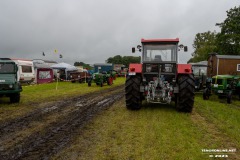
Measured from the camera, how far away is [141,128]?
666cm

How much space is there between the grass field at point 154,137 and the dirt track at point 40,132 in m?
0.34

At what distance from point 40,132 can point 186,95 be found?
17.0ft

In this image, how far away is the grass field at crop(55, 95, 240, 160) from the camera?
15.7 ft

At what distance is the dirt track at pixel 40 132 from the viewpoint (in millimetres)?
4875

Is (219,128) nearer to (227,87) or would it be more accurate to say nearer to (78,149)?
(78,149)

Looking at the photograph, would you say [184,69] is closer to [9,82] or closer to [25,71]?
[9,82]

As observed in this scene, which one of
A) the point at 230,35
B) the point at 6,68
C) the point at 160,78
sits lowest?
the point at 160,78

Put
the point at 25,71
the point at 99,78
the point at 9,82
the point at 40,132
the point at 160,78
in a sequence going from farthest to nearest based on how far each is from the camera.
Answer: the point at 25,71 < the point at 99,78 < the point at 9,82 < the point at 160,78 < the point at 40,132

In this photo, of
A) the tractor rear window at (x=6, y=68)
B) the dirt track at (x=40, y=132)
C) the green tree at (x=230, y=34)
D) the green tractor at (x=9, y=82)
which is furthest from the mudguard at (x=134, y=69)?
the green tree at (x=230, y=34)

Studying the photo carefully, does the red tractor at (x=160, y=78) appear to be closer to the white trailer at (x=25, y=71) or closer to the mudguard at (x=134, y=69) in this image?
the mudguard at (x=134, y=69)

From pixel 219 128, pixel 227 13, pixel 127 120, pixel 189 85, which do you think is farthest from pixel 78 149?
pixel 227 13

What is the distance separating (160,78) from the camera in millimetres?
9742

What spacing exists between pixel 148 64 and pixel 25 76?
18.6m

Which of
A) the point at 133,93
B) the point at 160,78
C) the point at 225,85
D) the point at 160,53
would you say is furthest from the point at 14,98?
the point at 225,85
